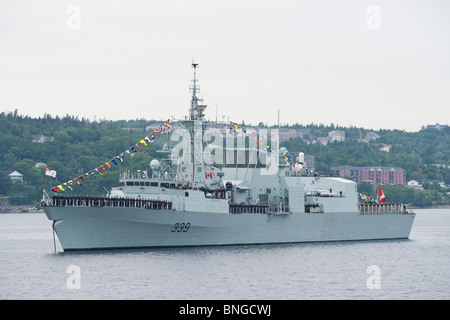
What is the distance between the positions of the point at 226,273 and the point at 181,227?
29.6 feet

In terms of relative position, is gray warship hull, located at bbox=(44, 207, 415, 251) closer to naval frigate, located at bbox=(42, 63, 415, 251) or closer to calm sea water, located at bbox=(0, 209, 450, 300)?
naval frigate, located at bbox=(42, 63, 415, 251)

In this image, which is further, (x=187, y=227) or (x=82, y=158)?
(x=82, y=158)

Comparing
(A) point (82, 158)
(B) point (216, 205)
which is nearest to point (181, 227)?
(B) point (216, 205)

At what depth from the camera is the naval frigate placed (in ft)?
155

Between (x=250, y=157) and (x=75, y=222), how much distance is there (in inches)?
639

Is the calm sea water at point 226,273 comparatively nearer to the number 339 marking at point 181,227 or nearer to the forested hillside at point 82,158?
the number 339 marking at point 181,227

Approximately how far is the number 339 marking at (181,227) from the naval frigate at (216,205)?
0.25 ft

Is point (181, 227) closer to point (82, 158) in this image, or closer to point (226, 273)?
point (226, 273)

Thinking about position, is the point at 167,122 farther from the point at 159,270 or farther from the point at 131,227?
the point at 159,270

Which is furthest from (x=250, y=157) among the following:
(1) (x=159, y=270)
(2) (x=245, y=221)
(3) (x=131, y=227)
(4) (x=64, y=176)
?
(4) (x=64, y=176)

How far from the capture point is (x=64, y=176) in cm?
11875

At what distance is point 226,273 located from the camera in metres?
41.8

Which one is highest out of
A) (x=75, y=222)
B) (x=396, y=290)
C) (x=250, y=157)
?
(x=250, y=157)
